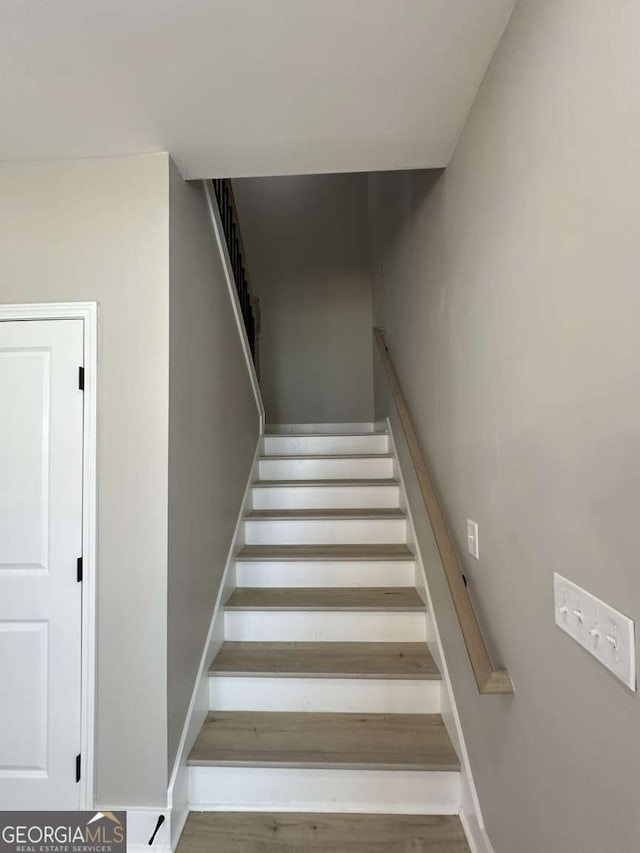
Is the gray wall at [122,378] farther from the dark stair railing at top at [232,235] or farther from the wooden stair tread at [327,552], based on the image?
the wooden stair tread at [327,552]

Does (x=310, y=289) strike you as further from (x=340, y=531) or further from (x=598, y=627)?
(x=598, y=627)

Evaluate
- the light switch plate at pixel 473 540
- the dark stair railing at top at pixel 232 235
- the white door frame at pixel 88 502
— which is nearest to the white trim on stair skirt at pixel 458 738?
the light switch plate at pixel 473 540

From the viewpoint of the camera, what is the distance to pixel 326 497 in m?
2.90

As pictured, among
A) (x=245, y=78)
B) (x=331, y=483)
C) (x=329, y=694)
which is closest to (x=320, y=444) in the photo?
(x=331, y=483)

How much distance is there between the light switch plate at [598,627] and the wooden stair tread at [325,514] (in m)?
1.65

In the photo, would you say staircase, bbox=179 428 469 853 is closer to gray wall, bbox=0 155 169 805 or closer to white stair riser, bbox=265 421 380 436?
gray wall, bbox=0 155 169 805

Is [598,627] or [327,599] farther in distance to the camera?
[327,599]

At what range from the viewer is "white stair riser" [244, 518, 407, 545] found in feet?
8.54

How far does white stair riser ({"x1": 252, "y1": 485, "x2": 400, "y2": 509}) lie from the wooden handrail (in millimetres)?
561

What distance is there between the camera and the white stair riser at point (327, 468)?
3115 millimetres

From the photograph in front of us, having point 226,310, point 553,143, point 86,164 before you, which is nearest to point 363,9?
point 553,143

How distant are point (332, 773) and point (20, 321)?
2.04 m

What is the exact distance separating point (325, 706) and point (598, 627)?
1464 mm

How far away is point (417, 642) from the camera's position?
2.14 metres
